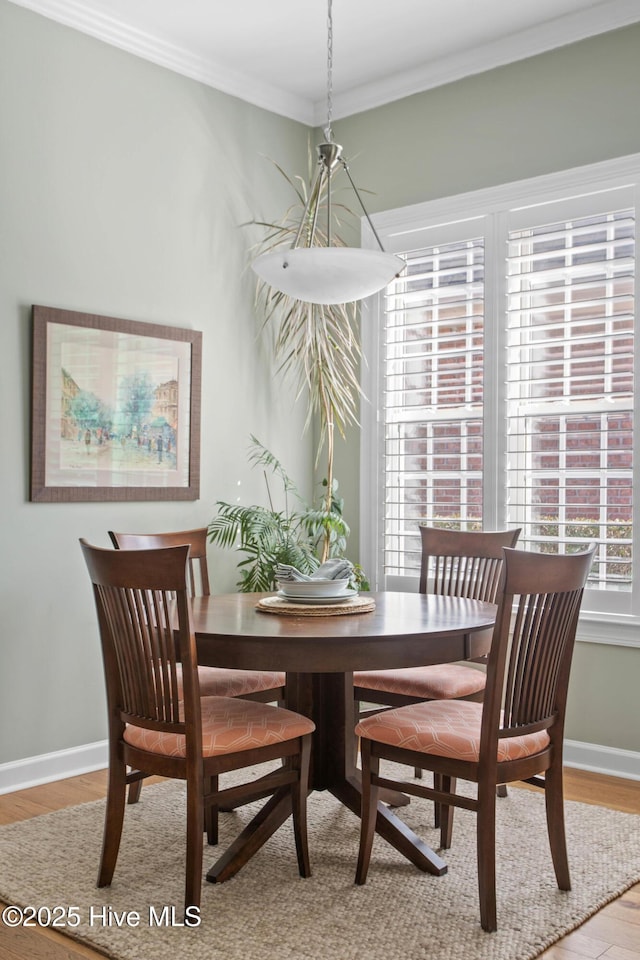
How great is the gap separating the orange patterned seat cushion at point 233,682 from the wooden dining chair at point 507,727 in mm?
695

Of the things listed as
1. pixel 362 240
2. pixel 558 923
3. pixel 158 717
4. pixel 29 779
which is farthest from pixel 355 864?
pixel 362 240

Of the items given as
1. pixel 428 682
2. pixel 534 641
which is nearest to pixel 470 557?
pixel 428 682

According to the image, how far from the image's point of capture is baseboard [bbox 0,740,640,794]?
3627 mm

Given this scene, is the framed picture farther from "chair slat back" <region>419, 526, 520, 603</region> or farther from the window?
"chair slat back" <region>419, 526, 520, 603</region>

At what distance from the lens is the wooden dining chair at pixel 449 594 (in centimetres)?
325

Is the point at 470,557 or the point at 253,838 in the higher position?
the point at 470,557

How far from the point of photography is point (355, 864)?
2.85 m

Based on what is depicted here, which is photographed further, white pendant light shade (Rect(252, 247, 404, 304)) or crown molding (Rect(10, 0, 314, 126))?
crown molding (Rect(10, 0, 314, 126))

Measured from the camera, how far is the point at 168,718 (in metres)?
2.48

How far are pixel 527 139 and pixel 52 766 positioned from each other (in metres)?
3.37

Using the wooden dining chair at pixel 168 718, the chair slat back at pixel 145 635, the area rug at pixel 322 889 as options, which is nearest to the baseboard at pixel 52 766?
the area rug at pixel 322 889

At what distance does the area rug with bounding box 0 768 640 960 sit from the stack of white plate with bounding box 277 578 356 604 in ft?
2.59

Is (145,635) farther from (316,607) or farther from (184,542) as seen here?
(184,542)

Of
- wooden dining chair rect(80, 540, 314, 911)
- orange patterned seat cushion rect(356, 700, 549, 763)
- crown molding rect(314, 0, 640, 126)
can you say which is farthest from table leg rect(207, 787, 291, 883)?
crown molding rect(314, 0, 640, 126)
